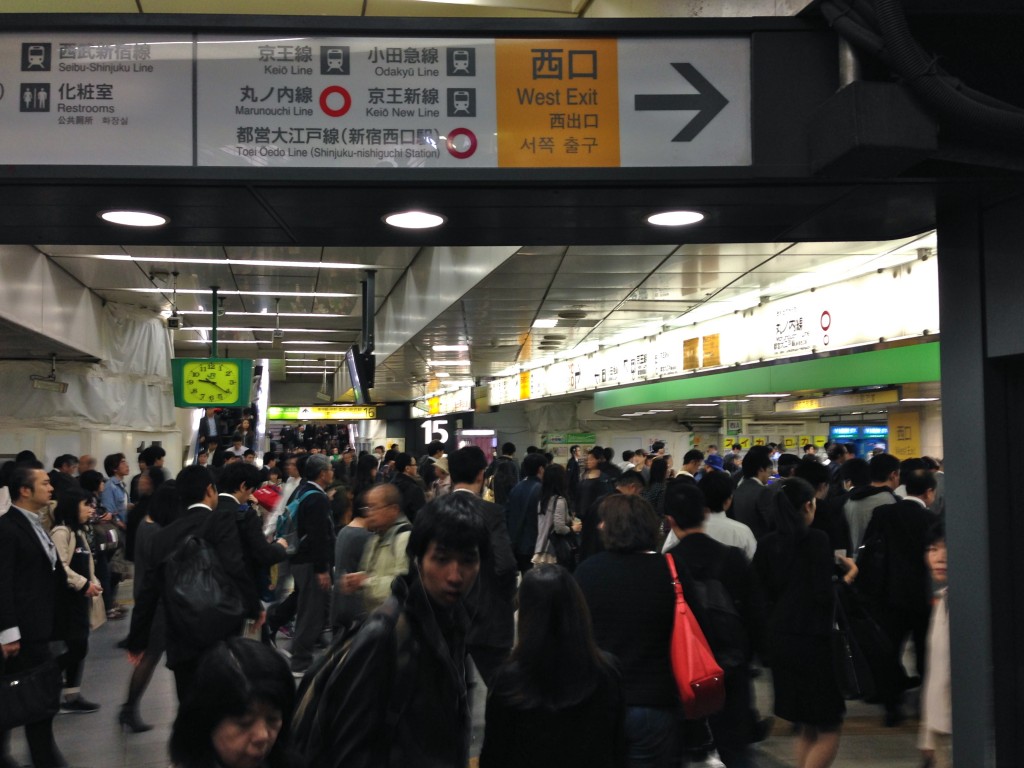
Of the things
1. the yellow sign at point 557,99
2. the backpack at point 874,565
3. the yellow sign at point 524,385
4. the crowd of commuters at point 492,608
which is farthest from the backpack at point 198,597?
the yellow sign at point 524,385

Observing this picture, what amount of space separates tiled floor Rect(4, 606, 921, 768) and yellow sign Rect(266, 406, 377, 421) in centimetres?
1905

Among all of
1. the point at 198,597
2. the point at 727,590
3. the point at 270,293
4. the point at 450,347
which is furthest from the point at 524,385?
the point at 727,590

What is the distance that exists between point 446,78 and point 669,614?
6.67 feet

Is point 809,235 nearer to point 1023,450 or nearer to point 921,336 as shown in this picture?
point 1023,450

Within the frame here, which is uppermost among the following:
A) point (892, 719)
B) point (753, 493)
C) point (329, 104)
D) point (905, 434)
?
point (329, 104)

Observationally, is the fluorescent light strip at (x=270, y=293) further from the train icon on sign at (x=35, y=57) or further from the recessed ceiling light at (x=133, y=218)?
the train icon on sign at (x=35, y=57)

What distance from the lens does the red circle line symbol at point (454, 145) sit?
290 cm

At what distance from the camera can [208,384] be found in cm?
1212

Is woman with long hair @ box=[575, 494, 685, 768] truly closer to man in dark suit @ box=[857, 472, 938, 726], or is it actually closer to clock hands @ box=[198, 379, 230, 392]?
man in dark suit @ box=[857, 472, 938, 726]

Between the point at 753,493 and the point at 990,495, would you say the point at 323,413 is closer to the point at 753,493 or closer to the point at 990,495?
the point at 753,493

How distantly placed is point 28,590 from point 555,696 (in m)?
3.61

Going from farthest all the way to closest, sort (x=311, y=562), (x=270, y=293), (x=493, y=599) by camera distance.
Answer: (x=270, y=293) → (x=311, y=562) → (x=493, y=599)

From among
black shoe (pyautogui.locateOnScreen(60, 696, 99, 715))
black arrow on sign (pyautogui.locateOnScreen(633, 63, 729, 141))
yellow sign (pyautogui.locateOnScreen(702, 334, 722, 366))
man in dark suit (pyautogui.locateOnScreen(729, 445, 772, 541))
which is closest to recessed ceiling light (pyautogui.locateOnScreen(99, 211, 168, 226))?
black arrow on sign (pyautogui.locateOnScreen(633, 63, 729, 141))

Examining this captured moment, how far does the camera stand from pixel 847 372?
1086 cm
